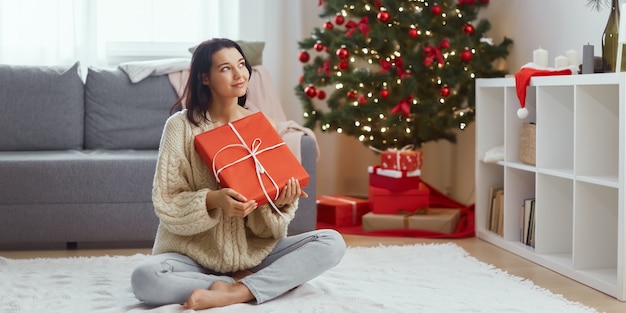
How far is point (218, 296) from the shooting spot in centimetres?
237

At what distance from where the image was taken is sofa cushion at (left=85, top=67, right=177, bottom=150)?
414cm

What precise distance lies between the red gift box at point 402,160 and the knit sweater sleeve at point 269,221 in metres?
1.60

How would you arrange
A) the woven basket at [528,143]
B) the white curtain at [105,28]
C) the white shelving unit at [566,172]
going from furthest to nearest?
the white curtain at [105,28]
the woven basket at [528,143]
the white shelving unit at [566,172]

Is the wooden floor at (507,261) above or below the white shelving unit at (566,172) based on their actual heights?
below

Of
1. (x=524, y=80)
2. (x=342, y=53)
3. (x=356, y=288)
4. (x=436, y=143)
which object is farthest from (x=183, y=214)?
(x=436, y=143)

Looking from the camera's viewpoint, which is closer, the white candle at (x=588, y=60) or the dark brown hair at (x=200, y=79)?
the dark brown hair at (x=200, y=79)

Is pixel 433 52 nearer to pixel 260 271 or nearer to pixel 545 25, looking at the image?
pixel 545 25

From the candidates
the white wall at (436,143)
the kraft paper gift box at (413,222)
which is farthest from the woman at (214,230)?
the white wall at (436,143)

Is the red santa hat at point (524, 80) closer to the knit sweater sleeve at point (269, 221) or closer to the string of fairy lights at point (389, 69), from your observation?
the string of fairy lights at point (389, 69)

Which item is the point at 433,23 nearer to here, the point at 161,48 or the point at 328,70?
the point at 328,70

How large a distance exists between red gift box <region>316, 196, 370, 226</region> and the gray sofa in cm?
52

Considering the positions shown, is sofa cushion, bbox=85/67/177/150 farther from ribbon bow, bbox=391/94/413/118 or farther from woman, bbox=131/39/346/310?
woman, bbox=131/39/346/310

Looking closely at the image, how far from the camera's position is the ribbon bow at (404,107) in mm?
4156

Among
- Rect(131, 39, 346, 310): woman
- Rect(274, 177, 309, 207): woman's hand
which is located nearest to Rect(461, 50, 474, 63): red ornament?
Rect(131, 39, 346, 310): woman
